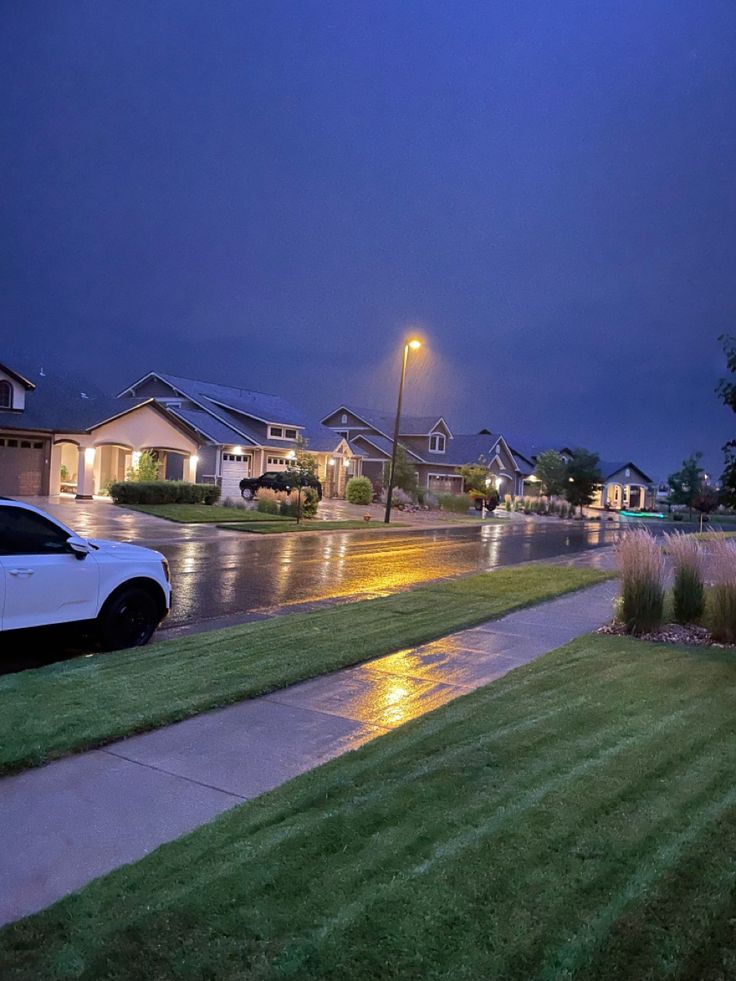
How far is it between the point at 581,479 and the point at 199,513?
38833 mm

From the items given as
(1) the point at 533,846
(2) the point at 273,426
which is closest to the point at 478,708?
(1) the point at 533,846

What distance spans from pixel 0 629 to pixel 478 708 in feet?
14.3

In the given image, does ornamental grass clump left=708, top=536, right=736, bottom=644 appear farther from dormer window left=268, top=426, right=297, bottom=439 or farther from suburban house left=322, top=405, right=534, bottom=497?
suburban house left=322, top=405, right=534, bottom=497

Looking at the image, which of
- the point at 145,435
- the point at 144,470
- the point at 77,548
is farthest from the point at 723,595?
the point at 145,435

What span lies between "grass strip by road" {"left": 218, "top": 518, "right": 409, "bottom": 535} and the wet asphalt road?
95 cm

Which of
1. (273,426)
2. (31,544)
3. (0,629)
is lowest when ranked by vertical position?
(0,629)

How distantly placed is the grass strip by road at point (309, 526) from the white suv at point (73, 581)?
17430 millimetres

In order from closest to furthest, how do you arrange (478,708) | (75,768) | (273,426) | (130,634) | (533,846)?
(533,846)
(75,768)
(478,708)
(130,634)
(273,426)

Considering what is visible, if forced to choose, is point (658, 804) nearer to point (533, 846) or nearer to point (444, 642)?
point (533, 846)

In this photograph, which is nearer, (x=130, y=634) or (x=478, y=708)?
(x=478, y=708)

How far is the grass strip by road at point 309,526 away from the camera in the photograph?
1054 inches

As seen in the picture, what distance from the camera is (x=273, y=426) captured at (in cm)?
4712

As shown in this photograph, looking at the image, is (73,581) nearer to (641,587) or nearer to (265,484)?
(641,587)

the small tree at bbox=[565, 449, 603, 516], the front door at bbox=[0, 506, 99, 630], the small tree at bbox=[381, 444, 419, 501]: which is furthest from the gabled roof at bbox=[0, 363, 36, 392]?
the small tree at bbox=[565, 449, 603, 516]
